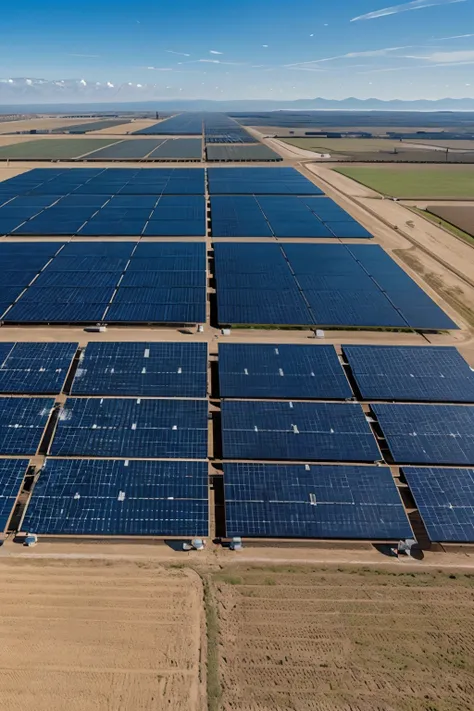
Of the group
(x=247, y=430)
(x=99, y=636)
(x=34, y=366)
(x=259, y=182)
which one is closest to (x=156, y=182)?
(x=259, y=182)

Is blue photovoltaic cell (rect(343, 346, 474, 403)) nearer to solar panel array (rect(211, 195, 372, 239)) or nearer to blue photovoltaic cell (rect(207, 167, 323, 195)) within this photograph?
solar panel array (rect(211, 195, 372, 239))

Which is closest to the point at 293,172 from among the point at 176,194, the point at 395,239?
the point at 176,194

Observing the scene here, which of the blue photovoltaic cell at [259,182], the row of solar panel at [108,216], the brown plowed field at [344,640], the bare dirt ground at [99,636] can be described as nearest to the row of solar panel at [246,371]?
the bare dirt ground at [99,636]

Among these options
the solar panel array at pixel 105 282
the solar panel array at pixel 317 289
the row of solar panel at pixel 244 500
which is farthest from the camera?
the solar panel array at pixel 317 289

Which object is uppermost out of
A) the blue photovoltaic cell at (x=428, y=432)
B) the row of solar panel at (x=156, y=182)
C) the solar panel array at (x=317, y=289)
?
the row of solar panel at (x=156, y=182)

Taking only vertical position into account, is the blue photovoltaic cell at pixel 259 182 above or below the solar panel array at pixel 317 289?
above

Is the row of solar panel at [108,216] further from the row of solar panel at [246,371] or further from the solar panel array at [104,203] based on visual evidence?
the row of solar panel at [246,371]
